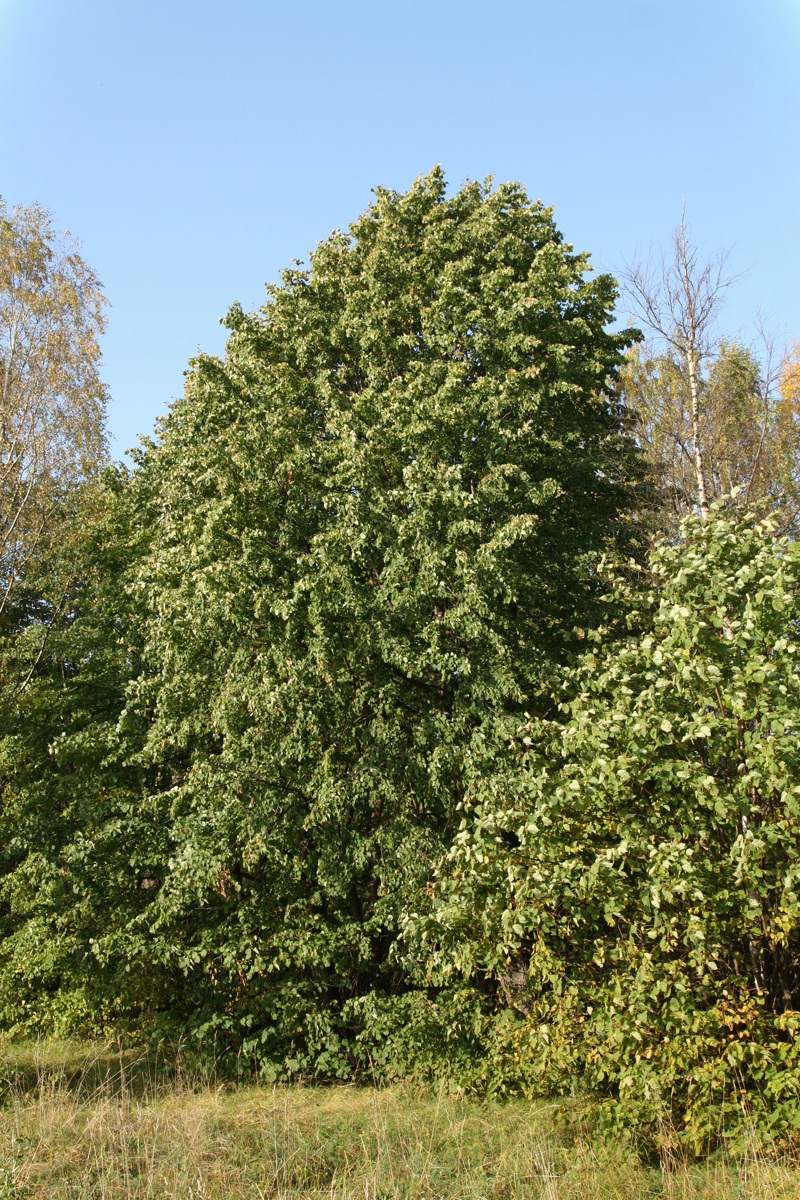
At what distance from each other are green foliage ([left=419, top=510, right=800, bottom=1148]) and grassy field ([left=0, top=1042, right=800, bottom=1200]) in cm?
56

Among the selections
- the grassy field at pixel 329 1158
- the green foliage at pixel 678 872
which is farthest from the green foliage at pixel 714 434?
the grassy field at pixel 329 1158

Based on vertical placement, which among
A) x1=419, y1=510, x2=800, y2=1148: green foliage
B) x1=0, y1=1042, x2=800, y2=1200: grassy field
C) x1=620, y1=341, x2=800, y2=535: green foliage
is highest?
x1=620, y1=341, x2=800, y2=535: green foliage

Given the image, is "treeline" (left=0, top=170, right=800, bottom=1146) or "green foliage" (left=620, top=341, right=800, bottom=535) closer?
"treeline" (left=0, top=170, right=800, bottom=1146)

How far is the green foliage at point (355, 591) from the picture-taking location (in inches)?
472

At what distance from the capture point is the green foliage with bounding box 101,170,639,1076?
12.0 m

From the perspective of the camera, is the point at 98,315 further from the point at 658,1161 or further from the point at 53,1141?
the point at 658,1161

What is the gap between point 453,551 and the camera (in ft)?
39.6

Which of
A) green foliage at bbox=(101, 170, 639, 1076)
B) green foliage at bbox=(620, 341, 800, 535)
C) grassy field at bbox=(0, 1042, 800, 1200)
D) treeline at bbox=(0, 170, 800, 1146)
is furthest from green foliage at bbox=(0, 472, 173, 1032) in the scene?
green foliage at bbox=(620, 341, 800, 535)

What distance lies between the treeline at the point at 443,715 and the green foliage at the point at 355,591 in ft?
0.23

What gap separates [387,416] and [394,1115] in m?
8.91

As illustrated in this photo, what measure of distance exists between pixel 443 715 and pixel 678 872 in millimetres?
4961

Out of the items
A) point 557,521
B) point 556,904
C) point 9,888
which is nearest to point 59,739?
point 9,888

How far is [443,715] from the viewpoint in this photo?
1203cm

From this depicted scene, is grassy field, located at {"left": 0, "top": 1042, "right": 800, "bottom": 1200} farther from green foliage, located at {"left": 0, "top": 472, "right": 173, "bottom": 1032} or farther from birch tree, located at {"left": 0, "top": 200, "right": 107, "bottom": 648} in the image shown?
birch tree, located at {"left": 0, "top": 200, "right": 107, "bottom": 648}
